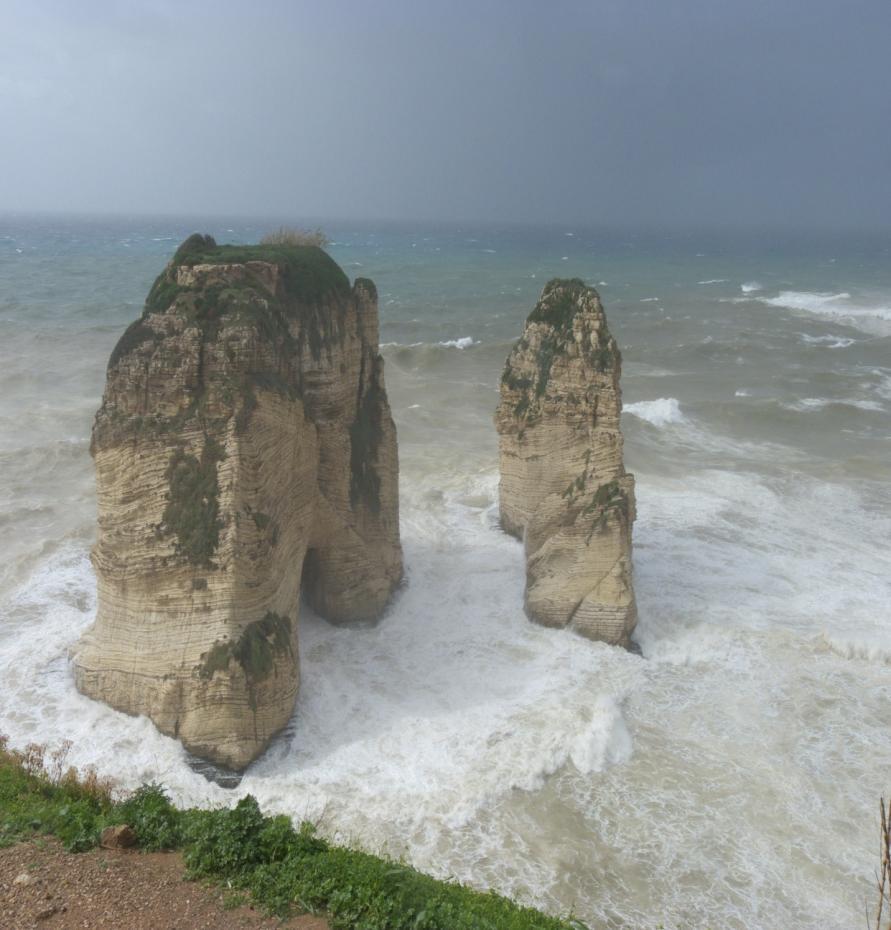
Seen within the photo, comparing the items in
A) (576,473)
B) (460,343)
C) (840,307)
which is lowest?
(460,343)

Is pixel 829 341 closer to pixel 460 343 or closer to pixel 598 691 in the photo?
pixel 460 343

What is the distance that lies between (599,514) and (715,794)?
4.79 metres

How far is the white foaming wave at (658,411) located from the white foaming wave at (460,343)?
44.9ft

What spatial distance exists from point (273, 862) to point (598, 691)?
624cm

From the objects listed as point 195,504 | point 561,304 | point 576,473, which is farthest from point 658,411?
point 195,504

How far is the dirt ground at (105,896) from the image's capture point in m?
6.46

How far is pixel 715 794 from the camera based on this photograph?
403 inches

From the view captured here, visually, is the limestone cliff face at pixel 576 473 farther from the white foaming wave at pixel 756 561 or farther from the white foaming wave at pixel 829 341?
the white foaming wave at pixel 829 341

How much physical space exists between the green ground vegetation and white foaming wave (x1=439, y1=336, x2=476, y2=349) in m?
35.5

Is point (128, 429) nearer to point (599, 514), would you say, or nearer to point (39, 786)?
point (39, 786)

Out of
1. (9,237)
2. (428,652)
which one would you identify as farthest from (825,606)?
(9,237)

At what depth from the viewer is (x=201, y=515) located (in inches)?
416

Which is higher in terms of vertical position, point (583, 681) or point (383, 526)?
point (383, 526)

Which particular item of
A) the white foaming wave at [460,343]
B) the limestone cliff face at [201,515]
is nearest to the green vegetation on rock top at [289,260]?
the limestone cliff face at [201,515]
